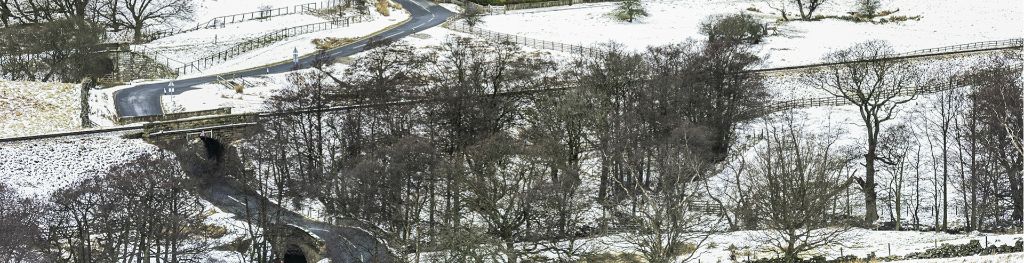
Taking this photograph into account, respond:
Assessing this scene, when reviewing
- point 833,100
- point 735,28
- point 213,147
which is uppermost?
point 735,28

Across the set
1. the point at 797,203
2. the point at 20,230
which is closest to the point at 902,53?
the point at 797,203

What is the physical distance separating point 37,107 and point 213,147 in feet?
34.9

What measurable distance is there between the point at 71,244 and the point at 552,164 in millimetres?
20075

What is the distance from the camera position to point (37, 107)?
77812 mm

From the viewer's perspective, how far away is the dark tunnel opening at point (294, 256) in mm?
64950

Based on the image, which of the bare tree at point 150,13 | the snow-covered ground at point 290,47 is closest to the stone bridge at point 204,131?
the snow-covered ground at point 290,47

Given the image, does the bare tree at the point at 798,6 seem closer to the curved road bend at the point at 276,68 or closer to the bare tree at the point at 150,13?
the curved road bend at the point at 276,68

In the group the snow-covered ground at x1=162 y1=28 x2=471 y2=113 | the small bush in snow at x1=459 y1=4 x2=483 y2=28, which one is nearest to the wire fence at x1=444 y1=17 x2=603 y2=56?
the small bush in snow at x1=459 y1=4 x2=483 y2=28

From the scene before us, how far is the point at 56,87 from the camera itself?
81.1 meters

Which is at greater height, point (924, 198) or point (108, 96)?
point (108, 96)

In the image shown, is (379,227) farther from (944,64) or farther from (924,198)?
(944,64)

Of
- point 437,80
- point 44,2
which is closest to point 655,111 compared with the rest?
point 437,80

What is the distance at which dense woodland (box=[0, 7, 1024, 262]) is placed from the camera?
58531 millimetres

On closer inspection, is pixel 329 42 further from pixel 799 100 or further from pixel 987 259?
pixel 987 259
